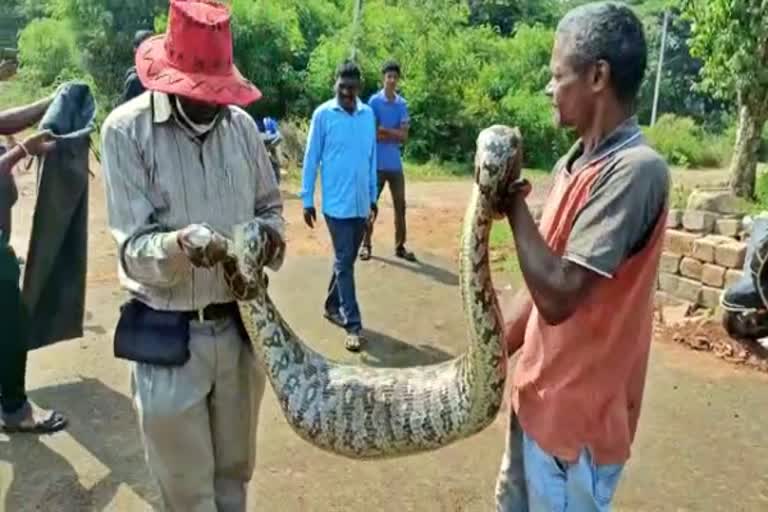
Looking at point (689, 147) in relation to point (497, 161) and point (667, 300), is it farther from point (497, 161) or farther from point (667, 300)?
point (497, 161)

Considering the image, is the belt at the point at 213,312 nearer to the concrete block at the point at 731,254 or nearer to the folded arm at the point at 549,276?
the folded arm at the point at 549,276

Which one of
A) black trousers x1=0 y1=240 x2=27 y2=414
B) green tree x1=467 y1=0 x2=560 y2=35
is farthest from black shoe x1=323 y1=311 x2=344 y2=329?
green tree x1=467 y1=0 x2=560 y2=35

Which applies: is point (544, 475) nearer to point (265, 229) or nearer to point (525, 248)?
point (525, 248)

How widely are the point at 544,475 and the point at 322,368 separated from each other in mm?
871

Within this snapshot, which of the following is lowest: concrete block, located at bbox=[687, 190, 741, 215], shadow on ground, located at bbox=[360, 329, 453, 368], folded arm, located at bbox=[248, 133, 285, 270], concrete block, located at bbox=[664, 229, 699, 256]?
shadow on ground, located at bbox=[360, 329, 453, 368]

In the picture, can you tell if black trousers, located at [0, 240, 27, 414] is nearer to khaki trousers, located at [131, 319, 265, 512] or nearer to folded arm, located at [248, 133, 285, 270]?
khaki trousers, located at [131, 319, 265, 512]

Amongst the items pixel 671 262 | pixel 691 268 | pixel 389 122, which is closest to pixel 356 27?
pixel 389 122

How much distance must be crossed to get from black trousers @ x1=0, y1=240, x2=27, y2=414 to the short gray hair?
345 cm

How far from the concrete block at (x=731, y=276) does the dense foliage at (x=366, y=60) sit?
1073 centimetres

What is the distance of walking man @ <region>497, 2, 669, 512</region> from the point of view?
2.04m

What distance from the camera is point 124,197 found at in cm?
272

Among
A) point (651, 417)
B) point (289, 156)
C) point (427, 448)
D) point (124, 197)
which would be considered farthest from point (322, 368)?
point (289, 156)

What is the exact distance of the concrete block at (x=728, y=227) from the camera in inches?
273

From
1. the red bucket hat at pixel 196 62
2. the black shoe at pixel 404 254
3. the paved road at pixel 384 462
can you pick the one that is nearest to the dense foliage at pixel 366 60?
the black shoe at pixel 404 254
